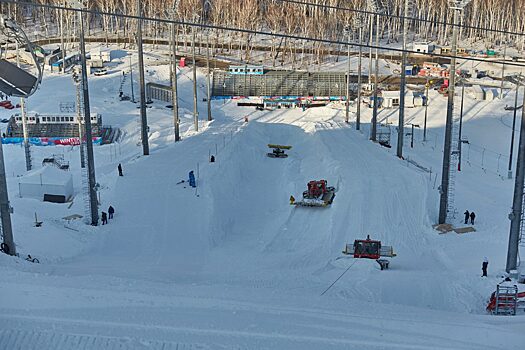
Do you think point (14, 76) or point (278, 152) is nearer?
point (14, 76)

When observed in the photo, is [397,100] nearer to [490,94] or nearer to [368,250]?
[490,94]

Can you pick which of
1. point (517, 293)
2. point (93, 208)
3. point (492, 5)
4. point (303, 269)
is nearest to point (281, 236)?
point (303, 269)

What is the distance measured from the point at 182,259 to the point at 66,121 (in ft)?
79.9

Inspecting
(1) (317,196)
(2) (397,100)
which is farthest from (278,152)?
(2) (397,100)

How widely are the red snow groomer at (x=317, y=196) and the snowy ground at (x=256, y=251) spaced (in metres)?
0.40

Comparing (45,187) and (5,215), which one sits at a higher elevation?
(5,215)

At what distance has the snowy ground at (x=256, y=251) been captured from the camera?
11.2 metres

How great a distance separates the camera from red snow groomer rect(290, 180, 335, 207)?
2419 cm

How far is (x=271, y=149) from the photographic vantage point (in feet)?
120

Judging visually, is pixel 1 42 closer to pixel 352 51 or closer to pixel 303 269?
pixel 303 269

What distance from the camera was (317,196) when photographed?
81.3ft

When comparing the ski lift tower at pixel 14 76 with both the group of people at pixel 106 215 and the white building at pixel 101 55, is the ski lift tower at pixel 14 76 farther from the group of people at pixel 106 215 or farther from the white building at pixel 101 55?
the white building at pixel 101 55

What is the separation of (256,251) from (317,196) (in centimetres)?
541

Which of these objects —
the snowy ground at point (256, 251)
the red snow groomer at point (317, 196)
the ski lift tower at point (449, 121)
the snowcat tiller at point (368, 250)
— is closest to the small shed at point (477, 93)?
the snowy ground at point (256, 251)
